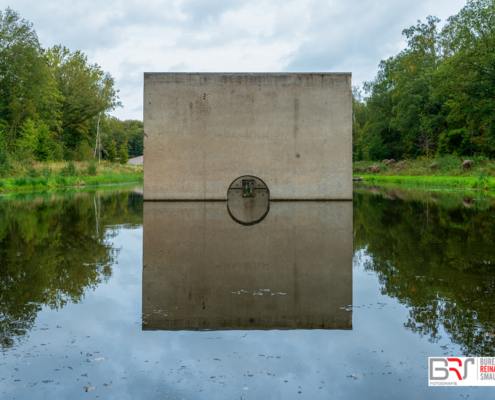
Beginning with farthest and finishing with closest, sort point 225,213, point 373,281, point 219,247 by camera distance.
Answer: point 225,213 → point 219,247 → point 373,281

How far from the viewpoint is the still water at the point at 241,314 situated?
2.50 m

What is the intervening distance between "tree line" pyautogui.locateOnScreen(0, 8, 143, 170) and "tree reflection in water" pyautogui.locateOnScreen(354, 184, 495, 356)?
69.4 ft

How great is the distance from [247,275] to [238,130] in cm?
1069

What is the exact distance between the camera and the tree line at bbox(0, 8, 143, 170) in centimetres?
3373

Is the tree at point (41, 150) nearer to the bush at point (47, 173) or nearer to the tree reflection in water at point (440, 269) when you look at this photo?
the bush at point (47, 173)

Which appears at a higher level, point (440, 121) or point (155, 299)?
point (440, 121)

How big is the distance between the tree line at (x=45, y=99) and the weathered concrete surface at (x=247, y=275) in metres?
19.4

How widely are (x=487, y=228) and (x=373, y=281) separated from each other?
4.70 meters

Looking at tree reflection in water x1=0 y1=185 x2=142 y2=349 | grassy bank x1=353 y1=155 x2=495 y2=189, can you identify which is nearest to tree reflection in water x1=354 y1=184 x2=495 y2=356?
tree reflection in water x1=0 y1=185 x2=142 y2=349

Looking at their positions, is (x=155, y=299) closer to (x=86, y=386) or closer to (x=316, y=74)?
(x=86, y=386)

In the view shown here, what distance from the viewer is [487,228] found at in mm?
8281

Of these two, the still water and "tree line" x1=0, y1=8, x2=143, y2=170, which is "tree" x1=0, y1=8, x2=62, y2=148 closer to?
"tree line" x1=0, y1=8, x2=143, y2=170

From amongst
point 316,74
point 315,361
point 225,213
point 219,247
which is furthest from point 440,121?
point 315,361
